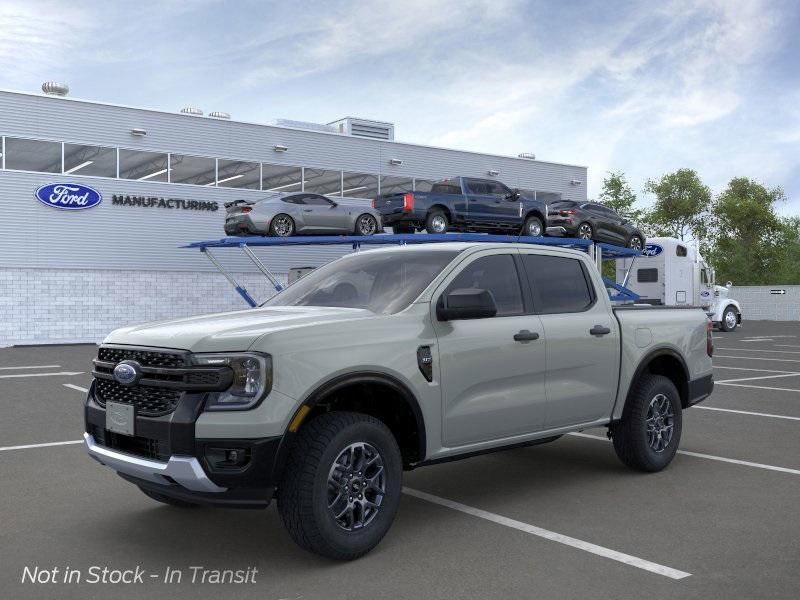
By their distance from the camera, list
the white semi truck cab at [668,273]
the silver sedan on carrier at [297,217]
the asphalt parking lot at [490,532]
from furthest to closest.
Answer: the white semi truck cab at [668,273] < the silver sedan on carrier at [297,217] < the asphalt parking lot at [490,532]

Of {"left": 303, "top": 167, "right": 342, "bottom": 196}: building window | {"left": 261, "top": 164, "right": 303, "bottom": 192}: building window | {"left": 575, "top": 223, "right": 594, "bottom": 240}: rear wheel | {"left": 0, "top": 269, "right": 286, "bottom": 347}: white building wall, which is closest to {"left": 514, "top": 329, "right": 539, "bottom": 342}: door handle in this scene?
{"left": 575, "top": 223, "right": 594, "bottom": 240}: rear wheel

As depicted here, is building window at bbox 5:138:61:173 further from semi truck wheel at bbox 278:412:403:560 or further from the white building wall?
semi truck wheel at bbox 278:412:403:560

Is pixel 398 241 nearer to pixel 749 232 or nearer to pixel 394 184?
pixel 394 184

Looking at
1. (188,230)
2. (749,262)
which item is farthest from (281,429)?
(749,262)

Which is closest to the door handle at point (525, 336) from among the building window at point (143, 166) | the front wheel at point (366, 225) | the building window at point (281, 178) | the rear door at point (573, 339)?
the rear door at point (573, 339)

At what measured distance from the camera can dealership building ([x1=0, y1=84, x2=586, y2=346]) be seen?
2694 cm

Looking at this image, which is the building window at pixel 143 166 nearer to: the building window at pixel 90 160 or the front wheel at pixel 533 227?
the building window at pixel 90 160

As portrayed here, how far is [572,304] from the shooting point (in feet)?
20.7

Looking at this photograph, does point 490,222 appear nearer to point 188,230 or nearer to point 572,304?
point 188,230

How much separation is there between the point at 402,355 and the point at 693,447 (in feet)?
14.0

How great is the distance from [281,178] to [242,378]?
28.6m

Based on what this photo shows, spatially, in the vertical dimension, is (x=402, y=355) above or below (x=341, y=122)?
below

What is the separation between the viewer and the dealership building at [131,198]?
26.9 m

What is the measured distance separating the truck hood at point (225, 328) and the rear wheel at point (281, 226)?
18.3 meters
